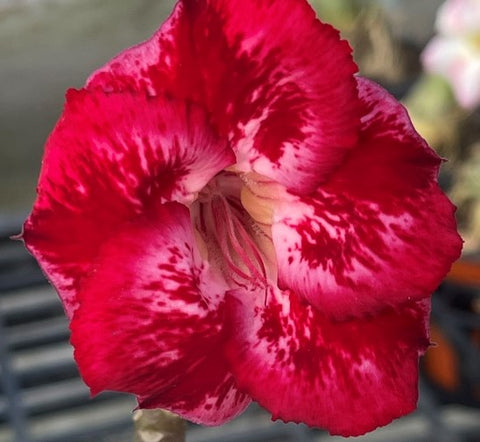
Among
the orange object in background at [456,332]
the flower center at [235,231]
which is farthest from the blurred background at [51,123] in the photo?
the flower center at [235,231]

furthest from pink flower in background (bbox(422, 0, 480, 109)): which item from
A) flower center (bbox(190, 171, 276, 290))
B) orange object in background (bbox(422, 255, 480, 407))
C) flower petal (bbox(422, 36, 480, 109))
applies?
flower center (bbox(190, 171, 276, 290))

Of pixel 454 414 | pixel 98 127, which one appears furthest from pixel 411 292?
pixel 454 414

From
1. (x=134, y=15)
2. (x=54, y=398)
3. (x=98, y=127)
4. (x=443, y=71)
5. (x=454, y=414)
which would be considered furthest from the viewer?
(x=134, y=15)

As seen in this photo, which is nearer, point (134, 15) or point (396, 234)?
point (396, 234)

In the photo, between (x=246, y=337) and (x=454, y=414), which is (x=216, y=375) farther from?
(x=454, y=414)

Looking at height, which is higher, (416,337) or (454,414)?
(416,337)

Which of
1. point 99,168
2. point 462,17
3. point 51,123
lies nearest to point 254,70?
point 99,168

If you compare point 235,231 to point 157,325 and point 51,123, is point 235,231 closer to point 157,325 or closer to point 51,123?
point 157,325

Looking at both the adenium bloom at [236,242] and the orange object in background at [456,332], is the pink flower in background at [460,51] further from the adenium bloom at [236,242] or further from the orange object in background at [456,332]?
the adenium bloom at [236,242]
